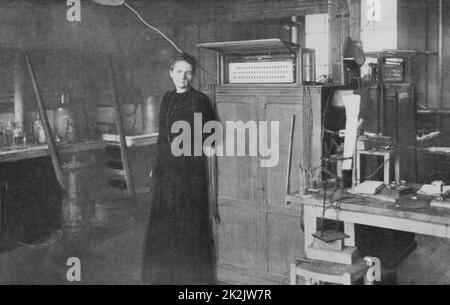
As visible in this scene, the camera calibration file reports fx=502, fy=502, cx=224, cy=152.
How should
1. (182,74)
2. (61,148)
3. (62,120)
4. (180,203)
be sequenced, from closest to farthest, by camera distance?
(182,74) < (180,203) < (61,148) < (62,120)

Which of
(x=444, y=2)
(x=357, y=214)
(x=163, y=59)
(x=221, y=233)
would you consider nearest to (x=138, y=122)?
(x=163, y=59)

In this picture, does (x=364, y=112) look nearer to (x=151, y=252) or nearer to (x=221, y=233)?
(x=221, y=233)

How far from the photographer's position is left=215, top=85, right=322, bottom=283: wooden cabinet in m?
4.16

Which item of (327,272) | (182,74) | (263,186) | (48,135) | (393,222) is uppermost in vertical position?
(182,74)

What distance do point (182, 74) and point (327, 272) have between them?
6.03ft

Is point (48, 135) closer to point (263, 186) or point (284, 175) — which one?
point (263, 186)

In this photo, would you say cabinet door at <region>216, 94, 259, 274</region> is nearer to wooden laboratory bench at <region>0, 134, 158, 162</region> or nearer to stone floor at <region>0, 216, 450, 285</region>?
stone floor at <region>0, 216, 450, 285</region>

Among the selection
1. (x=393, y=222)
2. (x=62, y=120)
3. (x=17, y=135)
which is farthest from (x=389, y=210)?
(x=62, y=120)

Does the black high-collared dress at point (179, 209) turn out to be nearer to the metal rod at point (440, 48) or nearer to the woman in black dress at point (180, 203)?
the woman in black dress at point (180, 203)

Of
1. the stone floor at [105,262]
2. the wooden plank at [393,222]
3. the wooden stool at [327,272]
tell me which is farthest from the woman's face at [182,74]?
the stone floor at [105,262]

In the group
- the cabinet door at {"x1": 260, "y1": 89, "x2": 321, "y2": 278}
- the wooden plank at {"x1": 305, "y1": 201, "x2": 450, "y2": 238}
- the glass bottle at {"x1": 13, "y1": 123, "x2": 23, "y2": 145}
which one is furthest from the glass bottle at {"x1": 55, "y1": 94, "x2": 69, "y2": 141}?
the wooden plank at {"x1": 305, "y1": 201, "x2": 450, "y2": 238}

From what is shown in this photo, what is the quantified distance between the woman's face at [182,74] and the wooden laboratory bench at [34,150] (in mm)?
2505

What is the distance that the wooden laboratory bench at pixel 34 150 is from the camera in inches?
215

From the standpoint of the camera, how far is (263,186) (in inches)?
174
